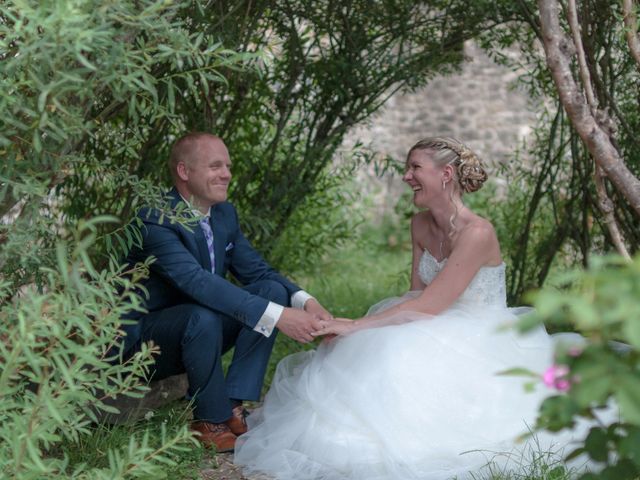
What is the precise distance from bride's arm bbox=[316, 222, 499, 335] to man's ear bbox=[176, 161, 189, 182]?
2.63ft

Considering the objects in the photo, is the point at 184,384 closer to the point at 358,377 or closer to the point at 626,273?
the point at 358,377

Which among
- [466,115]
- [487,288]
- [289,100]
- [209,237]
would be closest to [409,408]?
[487,288]

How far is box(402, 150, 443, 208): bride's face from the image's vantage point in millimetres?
3615

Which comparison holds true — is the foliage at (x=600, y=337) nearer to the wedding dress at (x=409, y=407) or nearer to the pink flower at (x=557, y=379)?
the pink flower at (x=557, y=379)

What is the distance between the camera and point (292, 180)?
16.1 ft

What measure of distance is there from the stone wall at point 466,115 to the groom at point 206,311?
26.3ft

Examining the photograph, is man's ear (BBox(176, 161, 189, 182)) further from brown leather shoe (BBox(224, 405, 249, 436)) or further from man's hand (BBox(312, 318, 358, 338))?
brown leather shoe (BBox(224, 405, 249, 436))

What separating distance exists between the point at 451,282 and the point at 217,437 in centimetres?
104

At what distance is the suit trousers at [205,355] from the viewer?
3471 millimetres

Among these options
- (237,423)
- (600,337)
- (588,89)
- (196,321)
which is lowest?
(237,423)

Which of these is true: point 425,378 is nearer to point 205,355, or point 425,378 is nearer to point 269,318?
point 269,318

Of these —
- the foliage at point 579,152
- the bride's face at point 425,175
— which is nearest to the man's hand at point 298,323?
the bride's face at point 425,175

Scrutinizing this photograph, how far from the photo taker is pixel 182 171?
12.2ft

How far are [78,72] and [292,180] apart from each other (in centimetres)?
279
